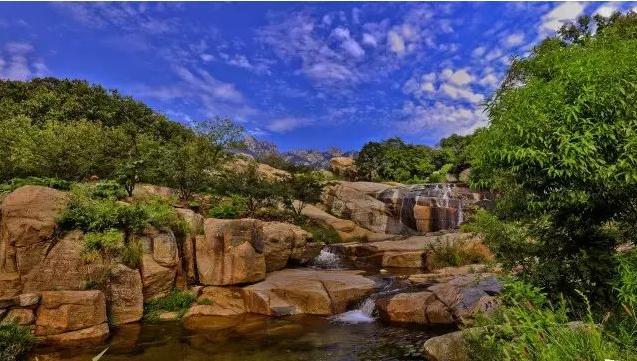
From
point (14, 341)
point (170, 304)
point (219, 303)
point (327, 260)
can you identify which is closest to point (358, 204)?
point (327, 260)

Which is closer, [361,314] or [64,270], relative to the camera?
[64,270]

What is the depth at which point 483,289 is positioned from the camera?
1257 cm

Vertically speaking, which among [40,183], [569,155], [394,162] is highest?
[394,162]

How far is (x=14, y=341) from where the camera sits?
10.0 m

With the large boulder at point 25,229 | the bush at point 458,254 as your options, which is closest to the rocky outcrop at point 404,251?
the bush at point 458,254

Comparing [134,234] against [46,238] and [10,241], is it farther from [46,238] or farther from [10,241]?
[10,241]

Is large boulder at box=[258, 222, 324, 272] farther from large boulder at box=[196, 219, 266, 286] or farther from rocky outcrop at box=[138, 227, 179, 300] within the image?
rocky outcrop at box=[138, 227, 179, 300]

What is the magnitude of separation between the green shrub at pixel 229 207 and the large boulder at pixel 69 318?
10754 millimetres

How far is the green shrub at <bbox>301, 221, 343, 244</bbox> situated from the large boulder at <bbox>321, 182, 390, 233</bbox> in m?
3.85

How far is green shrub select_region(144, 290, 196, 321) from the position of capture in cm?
1342

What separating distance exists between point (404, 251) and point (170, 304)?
1259cm

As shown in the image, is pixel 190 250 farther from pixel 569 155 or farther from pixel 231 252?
pixel 569 155

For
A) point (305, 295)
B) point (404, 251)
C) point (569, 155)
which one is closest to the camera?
point (569, 155)

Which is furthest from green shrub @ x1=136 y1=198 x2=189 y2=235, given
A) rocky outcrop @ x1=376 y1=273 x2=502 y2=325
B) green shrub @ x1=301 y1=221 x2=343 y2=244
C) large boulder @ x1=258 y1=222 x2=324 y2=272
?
green shrub @ x1=301 y1=221 x2=343 y2=244
